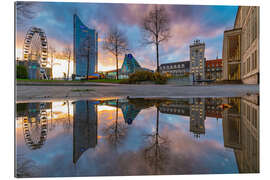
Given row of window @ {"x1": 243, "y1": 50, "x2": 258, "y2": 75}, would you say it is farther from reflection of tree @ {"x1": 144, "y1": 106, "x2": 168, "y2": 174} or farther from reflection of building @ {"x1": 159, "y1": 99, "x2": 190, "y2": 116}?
reflection of tree @ {"x1": 144, "y1": 106, "x2": 168, "y2": 174}

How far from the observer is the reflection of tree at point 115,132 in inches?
49.1

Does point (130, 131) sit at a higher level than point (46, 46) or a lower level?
lower

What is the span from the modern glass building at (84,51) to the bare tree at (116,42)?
2.13 feet

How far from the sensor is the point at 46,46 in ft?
18.7

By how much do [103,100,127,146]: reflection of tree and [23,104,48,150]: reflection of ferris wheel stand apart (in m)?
0.61

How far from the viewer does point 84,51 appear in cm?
828

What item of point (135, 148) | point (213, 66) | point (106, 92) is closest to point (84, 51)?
point (106, 92)

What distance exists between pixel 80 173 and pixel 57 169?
7.2 inches

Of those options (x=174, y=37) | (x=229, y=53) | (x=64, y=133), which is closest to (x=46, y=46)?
(x=174, y=37)

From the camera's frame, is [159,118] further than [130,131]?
Yes

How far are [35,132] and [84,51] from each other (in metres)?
7.68

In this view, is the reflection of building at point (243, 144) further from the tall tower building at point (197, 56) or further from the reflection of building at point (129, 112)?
the tall tower building at point (197, 56)

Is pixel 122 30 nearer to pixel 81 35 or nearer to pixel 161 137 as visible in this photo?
pixel 81 35

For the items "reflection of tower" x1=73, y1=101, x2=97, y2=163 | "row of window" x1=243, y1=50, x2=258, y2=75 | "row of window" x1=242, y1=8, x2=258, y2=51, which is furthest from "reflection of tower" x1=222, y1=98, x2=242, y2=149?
"row of window" x1=242, y1=8, x2=258, y2=51
